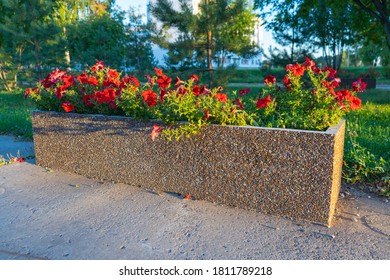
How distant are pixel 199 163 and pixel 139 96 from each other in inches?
41.0

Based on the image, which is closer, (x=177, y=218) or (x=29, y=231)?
(x=29, y=231)

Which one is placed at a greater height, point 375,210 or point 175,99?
point 175,99

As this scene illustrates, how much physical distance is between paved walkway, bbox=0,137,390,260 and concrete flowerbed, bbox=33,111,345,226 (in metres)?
0.14

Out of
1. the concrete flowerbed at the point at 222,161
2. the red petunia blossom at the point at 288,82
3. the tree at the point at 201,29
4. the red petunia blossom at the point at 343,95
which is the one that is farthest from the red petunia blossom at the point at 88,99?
the tree at the point at 201,29

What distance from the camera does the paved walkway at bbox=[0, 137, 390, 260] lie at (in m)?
2.90

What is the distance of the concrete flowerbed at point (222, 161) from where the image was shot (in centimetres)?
329

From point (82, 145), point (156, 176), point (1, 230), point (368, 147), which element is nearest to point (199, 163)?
point (156, 176)

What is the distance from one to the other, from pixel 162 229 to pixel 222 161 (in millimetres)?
872

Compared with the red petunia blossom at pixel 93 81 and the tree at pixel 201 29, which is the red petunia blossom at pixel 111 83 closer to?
the red petunia blossom at pixel 93 81

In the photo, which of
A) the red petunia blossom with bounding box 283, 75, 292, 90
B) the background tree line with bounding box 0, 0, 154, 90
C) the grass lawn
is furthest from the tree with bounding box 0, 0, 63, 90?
the red petunia blossom with bounding box 283, 75, 292, 90

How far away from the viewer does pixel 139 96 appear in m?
4.16

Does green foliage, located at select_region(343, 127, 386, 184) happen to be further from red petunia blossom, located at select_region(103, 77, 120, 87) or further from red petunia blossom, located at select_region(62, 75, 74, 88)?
red petunia blossom, located at select_region(62, 75, 74, 88)

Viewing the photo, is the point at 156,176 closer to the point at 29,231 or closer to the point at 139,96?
the point at 139,96

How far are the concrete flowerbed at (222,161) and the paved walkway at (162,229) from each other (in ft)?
0.47
